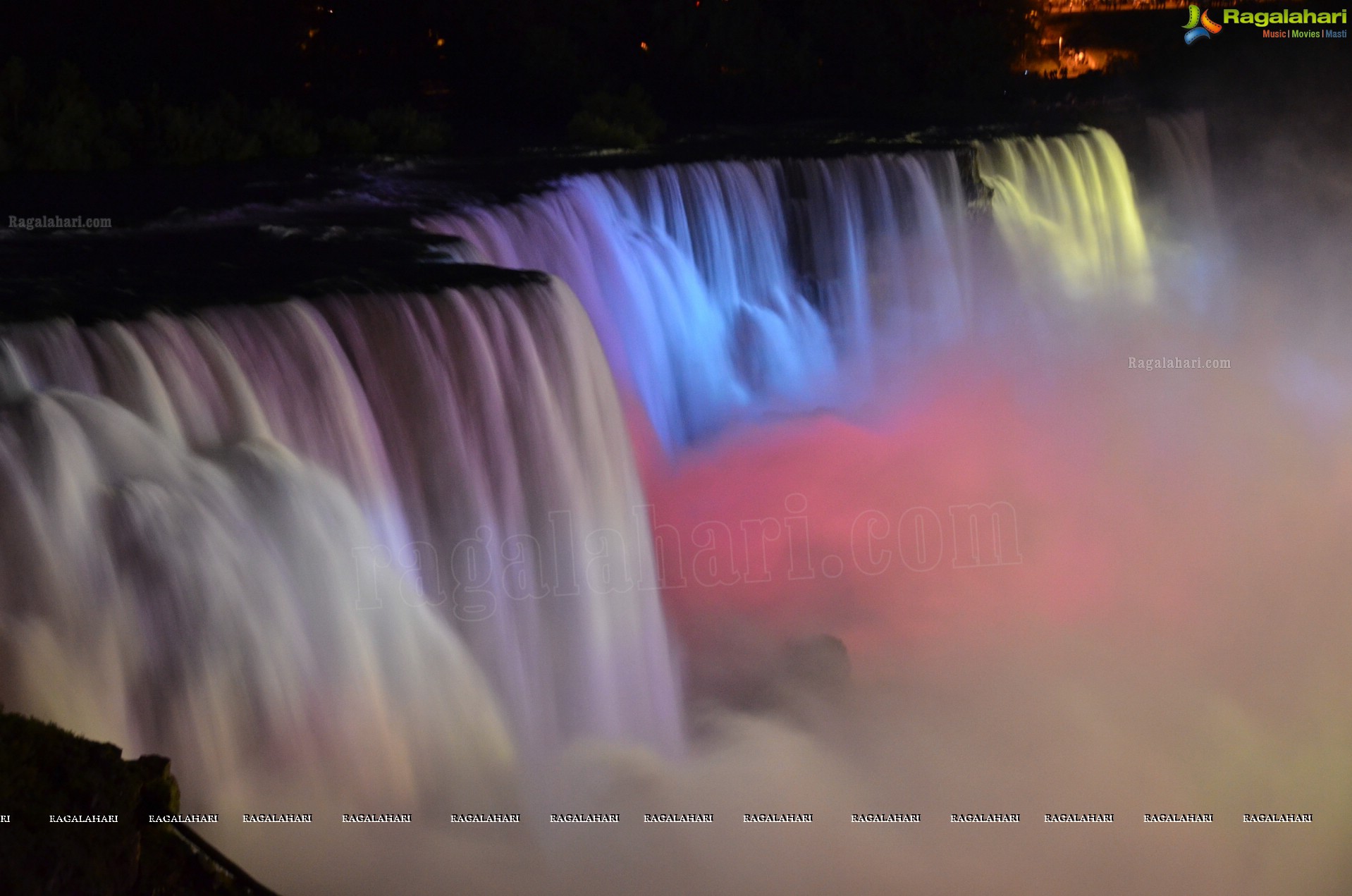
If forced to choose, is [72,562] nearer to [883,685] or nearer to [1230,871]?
[883,685]

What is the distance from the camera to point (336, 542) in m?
5.96

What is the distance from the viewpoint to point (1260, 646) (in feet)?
28.7

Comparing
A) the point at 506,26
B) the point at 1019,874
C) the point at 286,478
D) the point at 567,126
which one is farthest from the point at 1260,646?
the point at 506,26


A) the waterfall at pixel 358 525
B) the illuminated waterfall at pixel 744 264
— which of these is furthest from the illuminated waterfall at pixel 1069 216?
the waterfall at pixel 358 525

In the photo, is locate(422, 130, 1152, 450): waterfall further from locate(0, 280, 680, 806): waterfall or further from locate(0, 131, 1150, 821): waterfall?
locate(0, 280, 680, 806): waterfall

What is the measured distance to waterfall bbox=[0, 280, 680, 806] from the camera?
16.5 feet

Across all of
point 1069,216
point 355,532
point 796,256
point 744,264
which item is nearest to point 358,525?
point 355,532

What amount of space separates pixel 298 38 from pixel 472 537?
564 inches

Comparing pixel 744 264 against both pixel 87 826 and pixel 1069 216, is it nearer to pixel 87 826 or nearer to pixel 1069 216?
pixel 1069 216

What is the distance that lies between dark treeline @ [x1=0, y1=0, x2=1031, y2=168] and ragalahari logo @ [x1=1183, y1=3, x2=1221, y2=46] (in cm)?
287

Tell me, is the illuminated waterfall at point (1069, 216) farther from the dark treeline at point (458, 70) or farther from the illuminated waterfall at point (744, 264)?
the dark treeline at point (458, 70)

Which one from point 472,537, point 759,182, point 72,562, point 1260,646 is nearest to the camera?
Result: point 72,562

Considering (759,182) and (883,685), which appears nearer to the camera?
(883,685)

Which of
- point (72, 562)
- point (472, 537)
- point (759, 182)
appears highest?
point (759, 182)
